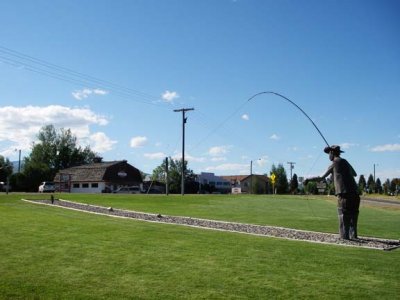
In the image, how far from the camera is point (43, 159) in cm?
12650

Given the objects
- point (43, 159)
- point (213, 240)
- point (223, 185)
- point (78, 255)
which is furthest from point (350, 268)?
point (223, 185)

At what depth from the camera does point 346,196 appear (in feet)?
44.4

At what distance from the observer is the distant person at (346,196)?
44.2ft

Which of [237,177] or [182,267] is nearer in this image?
[182,267]

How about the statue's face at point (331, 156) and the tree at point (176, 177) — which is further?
the tree at point (176, 177)

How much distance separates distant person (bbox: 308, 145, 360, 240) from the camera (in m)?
13.5

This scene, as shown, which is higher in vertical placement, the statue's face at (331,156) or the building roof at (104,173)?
the building roof at (104,173)

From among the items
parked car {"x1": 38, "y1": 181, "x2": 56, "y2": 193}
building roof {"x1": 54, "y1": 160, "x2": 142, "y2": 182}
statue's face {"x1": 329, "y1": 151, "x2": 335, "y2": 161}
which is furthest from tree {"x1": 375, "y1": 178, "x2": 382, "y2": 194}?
statue's face {"x1": 329, "y1": 151, "x2": 335, "y2": 161}

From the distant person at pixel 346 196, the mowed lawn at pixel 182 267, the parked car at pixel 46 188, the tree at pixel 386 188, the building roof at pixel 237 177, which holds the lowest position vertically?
the mowed lawn at pixel 182 267

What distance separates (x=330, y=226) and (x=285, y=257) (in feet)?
27.8

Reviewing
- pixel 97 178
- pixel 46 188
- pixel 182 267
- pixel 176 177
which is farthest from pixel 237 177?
pixel 182 267

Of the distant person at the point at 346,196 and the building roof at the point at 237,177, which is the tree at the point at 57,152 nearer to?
the building roof at the point at 237,177

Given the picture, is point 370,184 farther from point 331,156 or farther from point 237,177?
point 331,156

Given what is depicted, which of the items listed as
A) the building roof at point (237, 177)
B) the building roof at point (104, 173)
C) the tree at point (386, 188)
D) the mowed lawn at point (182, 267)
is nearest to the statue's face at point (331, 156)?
the mowed lawn at point (182, 267)
